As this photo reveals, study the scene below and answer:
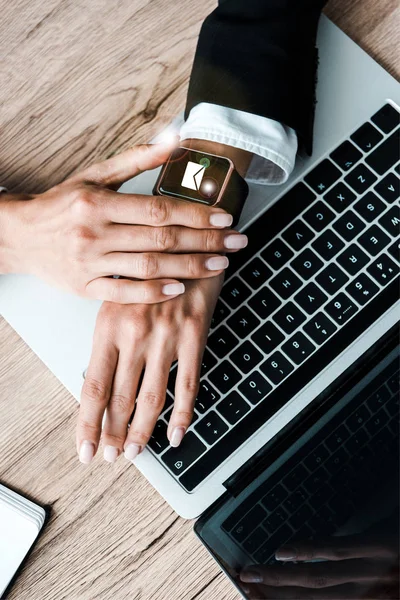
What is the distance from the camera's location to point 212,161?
2.07 feet

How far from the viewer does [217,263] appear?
0.63 meters

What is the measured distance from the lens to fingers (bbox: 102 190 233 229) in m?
0.62

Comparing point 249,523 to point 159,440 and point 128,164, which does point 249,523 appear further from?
point 128,164

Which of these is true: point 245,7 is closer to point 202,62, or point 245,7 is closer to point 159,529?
point 202,62

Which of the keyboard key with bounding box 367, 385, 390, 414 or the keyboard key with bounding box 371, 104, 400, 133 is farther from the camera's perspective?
the keyboard key with bounding box 371, 104, 400, 133

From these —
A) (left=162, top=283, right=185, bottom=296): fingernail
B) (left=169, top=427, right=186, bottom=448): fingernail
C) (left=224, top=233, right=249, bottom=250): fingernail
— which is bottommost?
(left=169, top=427, right=186, bottom=448): fingernail

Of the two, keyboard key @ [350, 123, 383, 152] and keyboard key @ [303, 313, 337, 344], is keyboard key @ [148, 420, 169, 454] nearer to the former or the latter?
keyboard key @ [303, 313, 337, 344]

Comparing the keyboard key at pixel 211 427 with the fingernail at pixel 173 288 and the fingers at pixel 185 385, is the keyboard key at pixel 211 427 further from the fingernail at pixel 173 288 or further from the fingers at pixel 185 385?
the fingernail at pixel 173 288

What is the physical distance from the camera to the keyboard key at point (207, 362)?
2.06ft

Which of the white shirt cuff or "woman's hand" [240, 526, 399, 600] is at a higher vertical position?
the white shirt cuff

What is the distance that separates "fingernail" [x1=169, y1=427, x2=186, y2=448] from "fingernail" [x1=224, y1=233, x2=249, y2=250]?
21cm

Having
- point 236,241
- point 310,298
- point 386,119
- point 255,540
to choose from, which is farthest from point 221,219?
point 255,540

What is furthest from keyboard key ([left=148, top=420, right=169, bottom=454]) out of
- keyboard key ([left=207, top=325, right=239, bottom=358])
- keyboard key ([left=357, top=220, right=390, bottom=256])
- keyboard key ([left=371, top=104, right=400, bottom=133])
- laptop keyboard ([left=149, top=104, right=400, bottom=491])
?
keyboard key ([left=371, top=104, right=400, bottom=133])

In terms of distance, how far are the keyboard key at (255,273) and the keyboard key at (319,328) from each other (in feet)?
0.24
